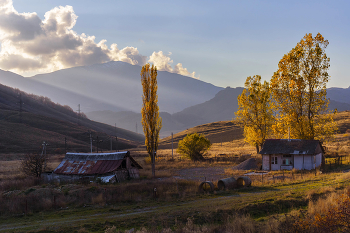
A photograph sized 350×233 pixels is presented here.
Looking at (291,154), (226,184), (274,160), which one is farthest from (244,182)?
(274,160)

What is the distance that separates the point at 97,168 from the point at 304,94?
89.7 feet

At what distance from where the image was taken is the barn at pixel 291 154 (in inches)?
1398

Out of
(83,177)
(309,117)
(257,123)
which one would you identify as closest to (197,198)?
(83,177)

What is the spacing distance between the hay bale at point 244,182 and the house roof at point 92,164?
14107 millimetres

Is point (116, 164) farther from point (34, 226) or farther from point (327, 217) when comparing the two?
point (327, 217)

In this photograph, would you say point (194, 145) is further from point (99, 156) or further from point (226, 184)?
point (226, 184)

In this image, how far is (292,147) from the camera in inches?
1446

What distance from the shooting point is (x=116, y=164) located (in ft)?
101

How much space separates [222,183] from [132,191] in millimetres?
7647

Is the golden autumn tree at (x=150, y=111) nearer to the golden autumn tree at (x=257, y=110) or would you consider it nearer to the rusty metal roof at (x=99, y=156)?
the rusty metal roof at (x=99, y=156)

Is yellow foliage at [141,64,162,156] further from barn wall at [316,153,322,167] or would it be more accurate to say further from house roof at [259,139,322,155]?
barn wall at [316,153,322,167]

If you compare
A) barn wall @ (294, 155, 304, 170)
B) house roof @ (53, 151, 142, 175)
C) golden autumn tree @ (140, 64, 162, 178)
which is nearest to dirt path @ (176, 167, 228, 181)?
golden autumn tree @ (140, 64, 162, 178)

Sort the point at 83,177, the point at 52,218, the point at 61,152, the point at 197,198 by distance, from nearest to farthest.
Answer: the point at 52,218, the point at 197,198, the point at 83,177, the point at 61,152

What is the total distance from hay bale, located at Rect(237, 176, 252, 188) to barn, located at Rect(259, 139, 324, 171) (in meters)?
15.6
